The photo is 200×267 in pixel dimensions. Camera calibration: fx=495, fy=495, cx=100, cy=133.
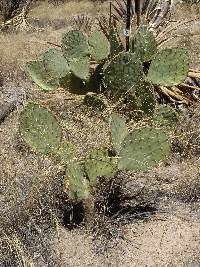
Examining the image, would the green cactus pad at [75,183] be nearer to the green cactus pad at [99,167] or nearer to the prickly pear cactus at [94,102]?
the green cactus pad at [99,167]

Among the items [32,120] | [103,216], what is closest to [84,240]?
[103,216]

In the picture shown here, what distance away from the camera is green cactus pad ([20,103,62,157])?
279 cm

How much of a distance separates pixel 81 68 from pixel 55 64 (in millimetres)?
272

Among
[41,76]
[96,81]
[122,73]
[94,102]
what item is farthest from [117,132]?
[41,76]

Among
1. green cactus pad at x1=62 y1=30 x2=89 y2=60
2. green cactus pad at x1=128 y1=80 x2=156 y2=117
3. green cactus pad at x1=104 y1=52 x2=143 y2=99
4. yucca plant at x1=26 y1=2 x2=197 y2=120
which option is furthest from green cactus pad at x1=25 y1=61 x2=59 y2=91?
green cactus pad at x1=128 y1=80 x2=156 y2=117

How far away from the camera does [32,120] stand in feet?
9.23

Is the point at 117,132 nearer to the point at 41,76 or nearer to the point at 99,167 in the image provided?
the point at 99,167

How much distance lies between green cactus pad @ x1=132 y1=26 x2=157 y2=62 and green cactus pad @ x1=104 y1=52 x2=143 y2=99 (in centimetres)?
35

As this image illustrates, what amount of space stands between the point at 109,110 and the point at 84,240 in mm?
1224

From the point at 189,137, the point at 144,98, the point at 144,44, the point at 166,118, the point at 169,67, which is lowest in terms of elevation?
the point at 189,137

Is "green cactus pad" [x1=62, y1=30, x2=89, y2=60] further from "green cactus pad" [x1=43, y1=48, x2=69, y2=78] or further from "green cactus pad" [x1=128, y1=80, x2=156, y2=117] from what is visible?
"green cactus pad" [x1=128, y1=80, x2=156, y2=117]

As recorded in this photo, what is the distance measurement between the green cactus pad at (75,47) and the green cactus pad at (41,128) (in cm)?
116

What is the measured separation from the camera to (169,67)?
11.5 ft

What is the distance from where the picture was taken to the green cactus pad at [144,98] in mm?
3381
